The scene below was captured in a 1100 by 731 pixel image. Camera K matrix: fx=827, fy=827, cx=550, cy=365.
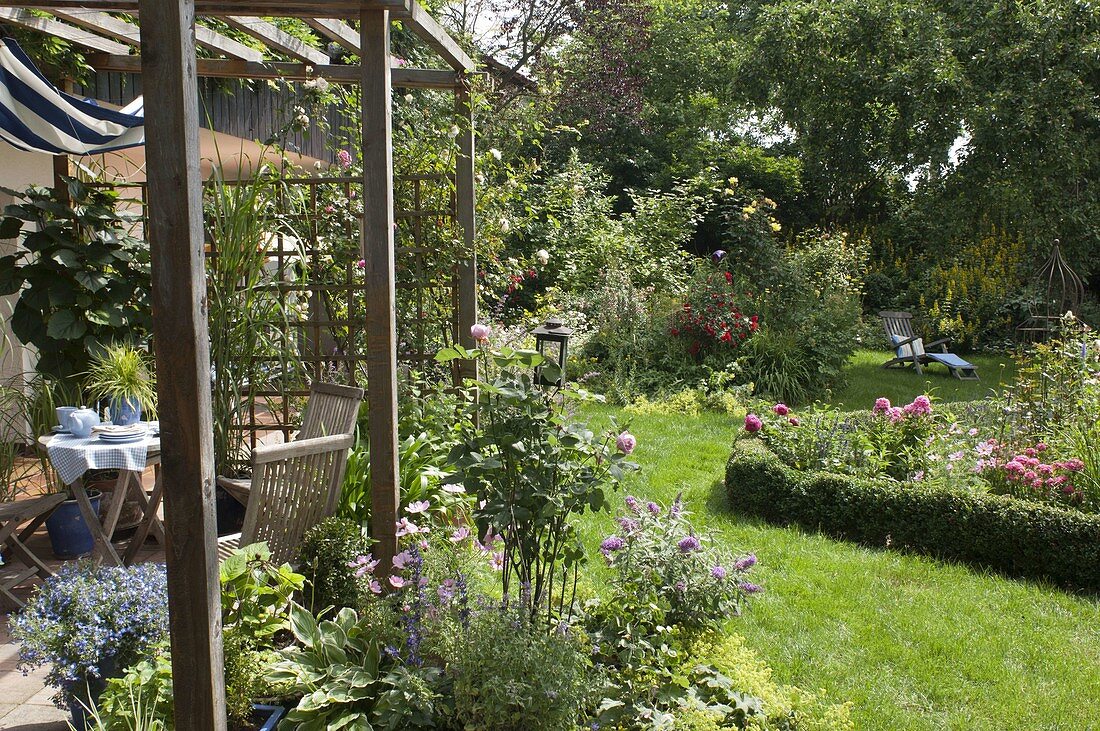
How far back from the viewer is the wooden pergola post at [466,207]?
503 cm

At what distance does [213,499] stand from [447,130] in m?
3.64

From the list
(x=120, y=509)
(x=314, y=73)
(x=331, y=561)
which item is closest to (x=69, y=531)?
(x=120, y=509)

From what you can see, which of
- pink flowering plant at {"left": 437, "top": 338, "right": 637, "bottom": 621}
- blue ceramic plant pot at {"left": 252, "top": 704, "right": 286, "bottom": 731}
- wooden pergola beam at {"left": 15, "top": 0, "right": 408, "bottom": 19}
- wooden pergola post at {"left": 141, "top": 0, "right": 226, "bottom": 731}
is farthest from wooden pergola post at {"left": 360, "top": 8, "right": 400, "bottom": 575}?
wooden pergola post at {"left": 141, "top": 0, "right": 226, "bottom": 731}

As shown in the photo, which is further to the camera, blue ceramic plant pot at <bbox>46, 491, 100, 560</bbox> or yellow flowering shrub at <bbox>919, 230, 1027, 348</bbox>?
yellow flowering shrub at <bbox>919, 230, 1027, 348</bbox>

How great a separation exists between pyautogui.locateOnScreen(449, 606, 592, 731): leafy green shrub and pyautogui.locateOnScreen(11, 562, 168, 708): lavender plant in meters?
0.96

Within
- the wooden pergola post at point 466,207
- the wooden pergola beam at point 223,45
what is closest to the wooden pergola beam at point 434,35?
the wooden pergola post at point 466,207

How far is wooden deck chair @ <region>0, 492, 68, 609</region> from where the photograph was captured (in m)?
3.39

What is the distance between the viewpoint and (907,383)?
9.51 meters

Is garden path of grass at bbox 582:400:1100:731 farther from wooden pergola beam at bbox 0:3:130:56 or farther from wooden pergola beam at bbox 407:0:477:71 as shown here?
wooden pergola beam at bbox 0:3:130:56

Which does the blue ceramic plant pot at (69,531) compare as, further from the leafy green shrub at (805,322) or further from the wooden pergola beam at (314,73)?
the leafy green shrub at (805,322)

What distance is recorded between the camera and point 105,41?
5051 millimetres

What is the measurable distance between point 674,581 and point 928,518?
2.23m

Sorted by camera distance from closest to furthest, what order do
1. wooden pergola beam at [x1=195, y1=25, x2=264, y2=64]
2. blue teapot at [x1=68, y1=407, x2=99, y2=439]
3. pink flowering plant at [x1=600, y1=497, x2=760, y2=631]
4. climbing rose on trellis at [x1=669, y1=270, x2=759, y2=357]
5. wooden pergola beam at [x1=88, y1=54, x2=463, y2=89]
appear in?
pink flowering plant at [x1=600, y1=497, x2=760, y2=631] → blue teapot at [x1=68, y1=407, x2=99, y2=439] → wooden pergola beam at [x1=195, y1=25, x2=264, y2=64] → wooden pergola beam at [x1=88, y1=54, x2=463, y2=89] → climbing rose on trellis at [x1=669, y1=270, x2=759, y2=357]

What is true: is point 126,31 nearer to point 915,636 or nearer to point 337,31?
point 337,31
